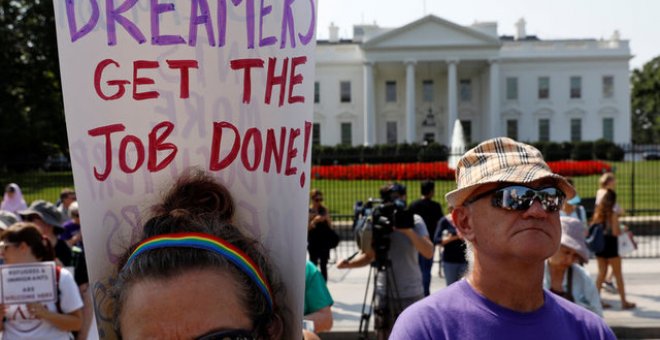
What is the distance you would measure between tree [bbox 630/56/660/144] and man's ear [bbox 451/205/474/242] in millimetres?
78488

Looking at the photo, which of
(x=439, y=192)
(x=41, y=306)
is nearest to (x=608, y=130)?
(x=439, y=192)

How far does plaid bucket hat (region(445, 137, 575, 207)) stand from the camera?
195 centimetres

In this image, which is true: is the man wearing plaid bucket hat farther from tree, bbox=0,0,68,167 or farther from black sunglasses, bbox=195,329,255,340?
tree, bbox=0,0,68,167

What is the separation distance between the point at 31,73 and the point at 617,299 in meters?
33.8

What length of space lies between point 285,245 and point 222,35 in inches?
14.5

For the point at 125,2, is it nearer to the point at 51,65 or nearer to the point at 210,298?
the point at 210,298

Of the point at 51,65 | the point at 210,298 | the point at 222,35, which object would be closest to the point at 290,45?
the point at 222,35

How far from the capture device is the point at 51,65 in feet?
119

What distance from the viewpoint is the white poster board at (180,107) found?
1.12 m

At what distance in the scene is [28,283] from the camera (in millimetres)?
3617

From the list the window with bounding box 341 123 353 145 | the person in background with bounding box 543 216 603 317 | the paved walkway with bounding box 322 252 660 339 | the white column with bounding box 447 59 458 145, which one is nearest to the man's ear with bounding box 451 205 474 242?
the person in background with bounding box 543 216 603 317

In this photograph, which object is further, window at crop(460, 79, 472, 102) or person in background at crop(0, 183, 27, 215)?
window at crop(460, 79, 472, 102)

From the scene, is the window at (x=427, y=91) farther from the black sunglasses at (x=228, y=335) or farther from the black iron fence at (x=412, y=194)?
the black sunglasses at (x=228, y=335)

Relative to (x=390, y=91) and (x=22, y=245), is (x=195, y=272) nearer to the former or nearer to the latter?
(x=22, y=245)
